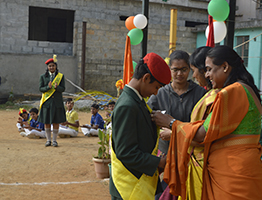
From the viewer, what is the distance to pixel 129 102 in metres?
1.93

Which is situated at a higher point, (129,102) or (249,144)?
(129,102)

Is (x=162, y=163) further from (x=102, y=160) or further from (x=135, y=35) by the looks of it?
(x=135, y=35)

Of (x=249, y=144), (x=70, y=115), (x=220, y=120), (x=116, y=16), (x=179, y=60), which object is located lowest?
(x=70, y=115)

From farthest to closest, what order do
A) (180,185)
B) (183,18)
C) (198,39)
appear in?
(183,18)
(198,39)
(180,185)

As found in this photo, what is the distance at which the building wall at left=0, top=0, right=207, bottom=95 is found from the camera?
48.8 ft

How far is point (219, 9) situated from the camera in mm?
5199

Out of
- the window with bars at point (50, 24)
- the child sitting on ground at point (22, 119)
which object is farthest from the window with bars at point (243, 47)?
the child sitting on ground at point (22, 119)

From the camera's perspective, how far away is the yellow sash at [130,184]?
1945 millimetres

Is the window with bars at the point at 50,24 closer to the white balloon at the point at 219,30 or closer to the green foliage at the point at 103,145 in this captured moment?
the white balloon at the point at 219,30

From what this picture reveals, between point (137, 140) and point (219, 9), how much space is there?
3.96 metres

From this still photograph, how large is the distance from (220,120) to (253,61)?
13157 mm

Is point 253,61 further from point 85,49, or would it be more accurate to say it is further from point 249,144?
point 249,144

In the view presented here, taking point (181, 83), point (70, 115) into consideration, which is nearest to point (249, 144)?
point (181, 83)

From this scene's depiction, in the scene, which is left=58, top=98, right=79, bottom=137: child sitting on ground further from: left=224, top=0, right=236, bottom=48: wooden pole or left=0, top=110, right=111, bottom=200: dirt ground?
left=224, top=0, right=236, bottom=48: wooden pole
